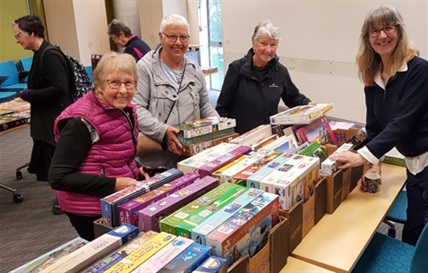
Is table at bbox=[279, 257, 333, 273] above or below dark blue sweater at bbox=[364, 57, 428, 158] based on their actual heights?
below

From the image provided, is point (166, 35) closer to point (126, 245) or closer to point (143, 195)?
point (143, 195)

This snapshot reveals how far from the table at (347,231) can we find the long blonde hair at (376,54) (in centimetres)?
60

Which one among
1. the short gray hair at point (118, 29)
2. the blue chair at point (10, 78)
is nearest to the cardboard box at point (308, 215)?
the short gray hair at point (118, 29)

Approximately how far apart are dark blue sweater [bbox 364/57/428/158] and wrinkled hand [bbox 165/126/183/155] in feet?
3.10

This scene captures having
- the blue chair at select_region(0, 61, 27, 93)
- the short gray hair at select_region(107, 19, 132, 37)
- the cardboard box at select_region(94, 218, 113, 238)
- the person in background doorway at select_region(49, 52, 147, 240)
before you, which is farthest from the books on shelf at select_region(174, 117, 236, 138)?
the blue chair at select_region(0, 61, 27, 93)

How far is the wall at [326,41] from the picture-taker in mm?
4898

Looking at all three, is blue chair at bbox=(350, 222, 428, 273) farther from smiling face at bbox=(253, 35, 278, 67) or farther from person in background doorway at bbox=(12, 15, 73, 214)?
person in background doorway at bbox=(12, 15, 73, 214)

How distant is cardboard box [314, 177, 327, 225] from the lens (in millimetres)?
1555

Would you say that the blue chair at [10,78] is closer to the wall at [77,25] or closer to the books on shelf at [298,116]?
the wall at [77,25]

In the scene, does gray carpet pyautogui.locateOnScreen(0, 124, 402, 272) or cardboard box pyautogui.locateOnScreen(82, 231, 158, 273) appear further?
gray carpet pyautogui.locateOnScreen(0, 124, 402, 272)

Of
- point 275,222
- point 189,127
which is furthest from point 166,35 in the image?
point 275,222

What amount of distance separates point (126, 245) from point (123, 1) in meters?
8.47

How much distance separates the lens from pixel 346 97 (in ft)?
17.3

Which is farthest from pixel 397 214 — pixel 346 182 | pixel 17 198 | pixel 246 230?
pixel 17 198
